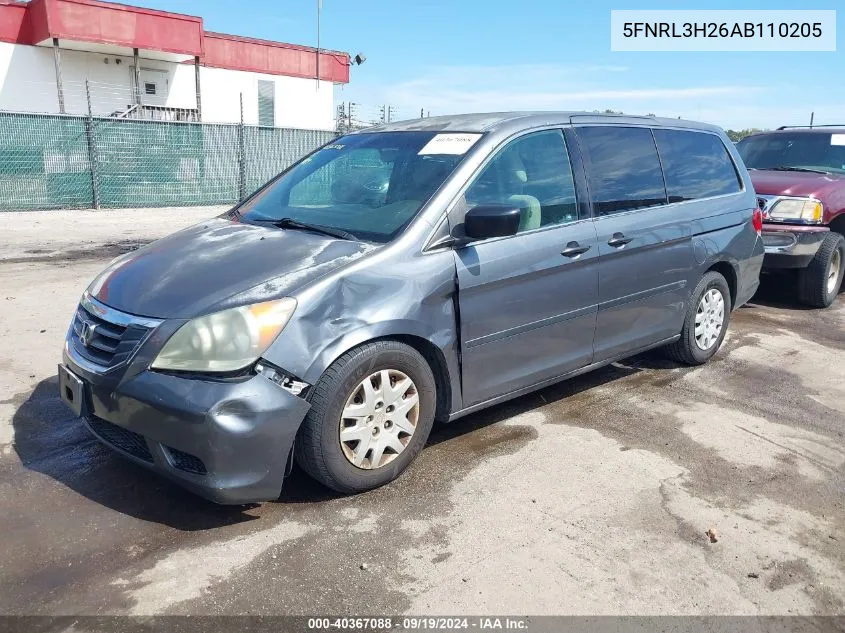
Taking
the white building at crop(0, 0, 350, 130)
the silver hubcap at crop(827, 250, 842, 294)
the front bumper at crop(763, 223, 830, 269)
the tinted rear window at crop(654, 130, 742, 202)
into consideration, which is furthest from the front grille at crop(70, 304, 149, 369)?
the white building at crop(0, 0, 350, 130)

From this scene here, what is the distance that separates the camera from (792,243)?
7285 mm

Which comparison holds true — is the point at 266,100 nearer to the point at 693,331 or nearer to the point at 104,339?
the point at 693,331

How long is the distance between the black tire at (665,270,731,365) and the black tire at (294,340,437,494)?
2585mm

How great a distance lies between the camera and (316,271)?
3.26 meters

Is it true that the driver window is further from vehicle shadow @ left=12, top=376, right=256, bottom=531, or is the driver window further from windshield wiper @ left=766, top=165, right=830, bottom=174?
windshield wiper @ left=766, top=165, right=830, bottom=174

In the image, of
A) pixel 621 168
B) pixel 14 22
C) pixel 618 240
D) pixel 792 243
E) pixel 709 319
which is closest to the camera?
pixel 618 240

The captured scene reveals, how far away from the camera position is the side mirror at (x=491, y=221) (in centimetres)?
351

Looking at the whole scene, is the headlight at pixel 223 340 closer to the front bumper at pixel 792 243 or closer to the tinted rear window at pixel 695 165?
the tinted rear window at pixel 695 165

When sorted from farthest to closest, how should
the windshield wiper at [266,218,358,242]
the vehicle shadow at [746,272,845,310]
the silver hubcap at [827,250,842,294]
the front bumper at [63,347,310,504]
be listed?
1. the vehicle shadow at [746,272,845,310]
2. the silver hubcap at [827,250,842,294]
3. the windshield wiper at [266,218,358,242]
4. the front bumper at [63,347,310,504]

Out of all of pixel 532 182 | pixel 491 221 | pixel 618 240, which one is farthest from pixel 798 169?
pixel 491 221

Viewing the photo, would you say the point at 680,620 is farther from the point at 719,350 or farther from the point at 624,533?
the point at 719,350

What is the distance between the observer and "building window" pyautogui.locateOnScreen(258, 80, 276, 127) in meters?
27.6

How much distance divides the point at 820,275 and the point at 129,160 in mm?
14088

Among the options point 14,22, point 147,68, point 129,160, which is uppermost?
point 14,22
